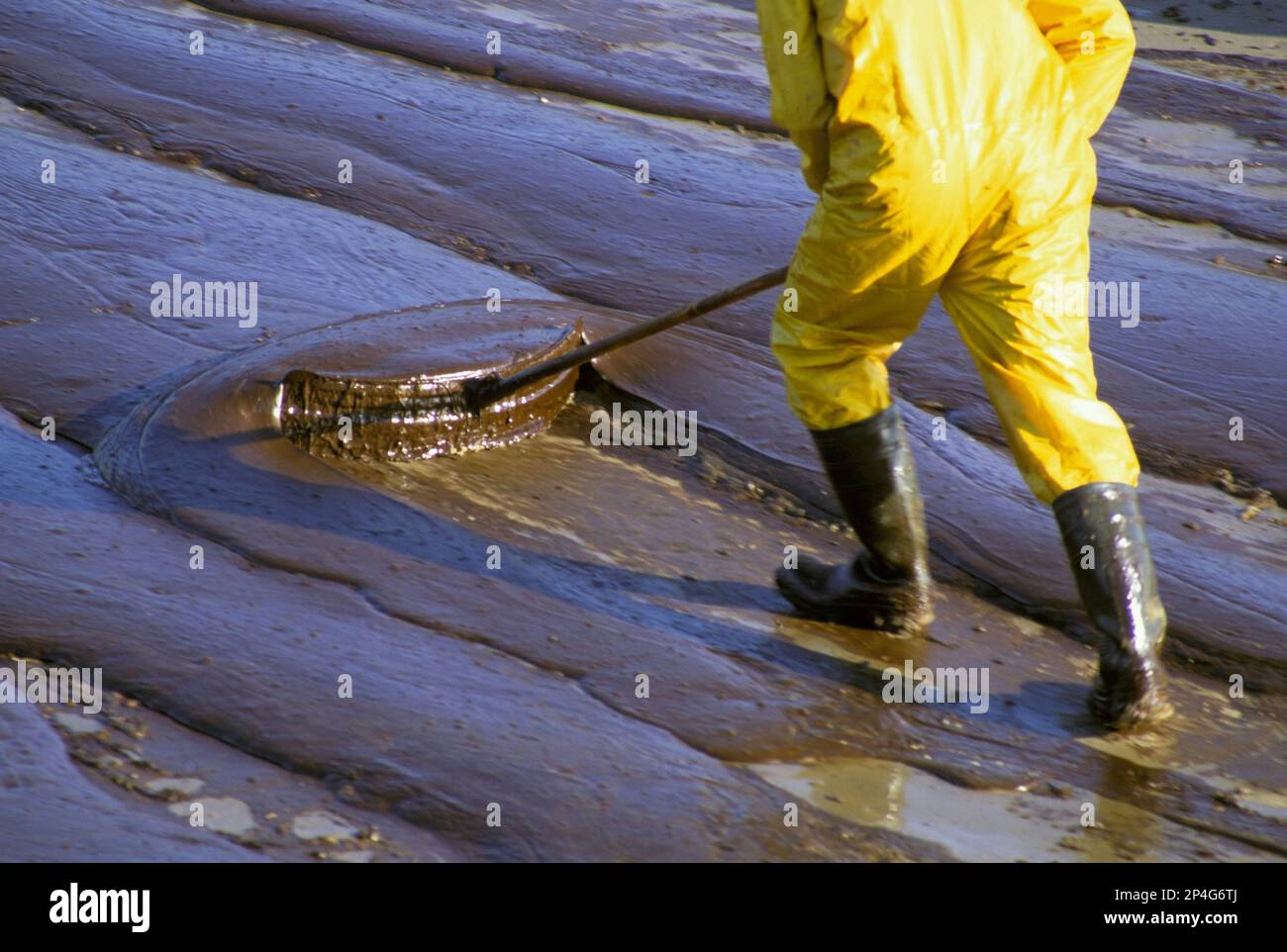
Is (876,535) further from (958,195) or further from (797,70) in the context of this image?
(797,70)

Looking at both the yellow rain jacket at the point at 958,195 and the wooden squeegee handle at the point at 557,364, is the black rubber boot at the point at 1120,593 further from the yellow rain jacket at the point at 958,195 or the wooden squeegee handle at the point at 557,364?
the wooden squeegee handle at the point at 557,364

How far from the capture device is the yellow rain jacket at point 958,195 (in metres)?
2.93

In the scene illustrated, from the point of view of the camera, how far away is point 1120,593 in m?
3.13

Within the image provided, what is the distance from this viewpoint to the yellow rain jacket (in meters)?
2.93

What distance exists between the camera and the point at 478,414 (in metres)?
4.10

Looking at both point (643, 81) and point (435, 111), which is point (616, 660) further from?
point (643, 81)

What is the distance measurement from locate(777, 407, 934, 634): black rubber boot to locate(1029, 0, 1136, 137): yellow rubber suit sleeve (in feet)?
2.55

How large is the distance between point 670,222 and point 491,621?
3.05m

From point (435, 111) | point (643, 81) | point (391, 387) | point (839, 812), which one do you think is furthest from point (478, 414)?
point (643, 81)

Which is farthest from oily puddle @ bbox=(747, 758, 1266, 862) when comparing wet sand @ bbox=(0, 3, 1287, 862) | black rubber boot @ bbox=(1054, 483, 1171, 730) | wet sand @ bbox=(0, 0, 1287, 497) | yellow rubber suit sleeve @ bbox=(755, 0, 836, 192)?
wet sand @ bbox=(0, 0, 1287, 497)

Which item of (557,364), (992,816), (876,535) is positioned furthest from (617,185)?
(992,816)

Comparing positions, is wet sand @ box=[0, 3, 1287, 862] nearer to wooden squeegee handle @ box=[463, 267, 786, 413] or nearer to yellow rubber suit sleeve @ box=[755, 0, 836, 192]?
wooden squeegee handle @ box=[463, 267, 786, 413]

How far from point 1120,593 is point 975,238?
780mm

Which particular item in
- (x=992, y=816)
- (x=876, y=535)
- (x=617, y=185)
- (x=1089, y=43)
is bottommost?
(x=992, y=816)
